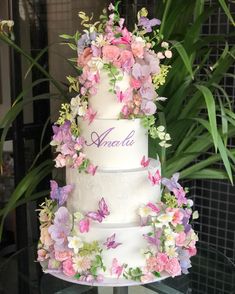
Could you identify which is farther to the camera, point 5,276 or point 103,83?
point 5,276

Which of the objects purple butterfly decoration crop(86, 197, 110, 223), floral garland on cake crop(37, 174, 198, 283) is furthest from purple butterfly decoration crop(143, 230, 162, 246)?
purple butterfly decoration crop(86, 197, 110, 223)

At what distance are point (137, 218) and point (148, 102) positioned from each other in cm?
26

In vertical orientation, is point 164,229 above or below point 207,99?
below

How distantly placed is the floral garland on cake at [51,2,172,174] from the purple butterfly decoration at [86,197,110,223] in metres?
0.07

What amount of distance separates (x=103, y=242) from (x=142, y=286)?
1.28 ft

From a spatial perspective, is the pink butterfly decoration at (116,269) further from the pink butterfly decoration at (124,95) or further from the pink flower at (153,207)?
the pink butterfly decoration at (124,95)

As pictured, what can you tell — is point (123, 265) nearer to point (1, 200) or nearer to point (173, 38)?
point (173, 38)

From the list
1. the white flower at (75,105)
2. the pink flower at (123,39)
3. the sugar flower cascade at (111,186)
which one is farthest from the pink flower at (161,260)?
the pink flower at (123,39)

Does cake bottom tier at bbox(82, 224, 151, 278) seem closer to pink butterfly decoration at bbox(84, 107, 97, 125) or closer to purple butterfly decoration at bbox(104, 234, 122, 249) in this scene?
purple butterfly decoration at bbox(104, 234, 122, 249)

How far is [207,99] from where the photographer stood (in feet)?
3.22

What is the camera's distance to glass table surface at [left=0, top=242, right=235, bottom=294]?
123cm

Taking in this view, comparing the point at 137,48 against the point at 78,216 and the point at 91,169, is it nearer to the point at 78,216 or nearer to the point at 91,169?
the point at 91,169

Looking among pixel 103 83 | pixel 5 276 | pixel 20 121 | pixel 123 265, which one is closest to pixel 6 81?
pixel 20 121

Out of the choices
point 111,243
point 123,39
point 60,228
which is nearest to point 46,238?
point 60,228
